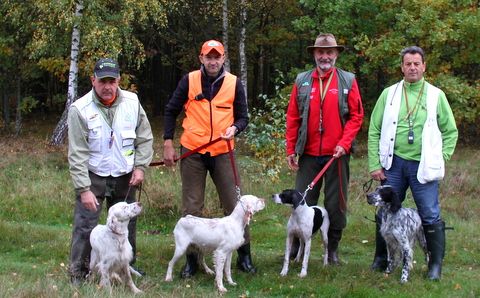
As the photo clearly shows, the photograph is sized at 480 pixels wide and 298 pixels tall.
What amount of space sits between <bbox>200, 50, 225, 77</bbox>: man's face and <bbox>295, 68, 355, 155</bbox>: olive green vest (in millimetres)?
869

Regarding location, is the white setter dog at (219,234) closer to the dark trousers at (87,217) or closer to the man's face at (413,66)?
the dark trousers at (87,217)

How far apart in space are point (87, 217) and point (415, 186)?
9.83 ft

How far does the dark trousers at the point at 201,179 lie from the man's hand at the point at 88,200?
3.88 ft

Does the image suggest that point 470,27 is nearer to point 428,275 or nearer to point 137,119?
point 428,275

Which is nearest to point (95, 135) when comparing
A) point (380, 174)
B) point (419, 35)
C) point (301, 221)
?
point (301, 221)

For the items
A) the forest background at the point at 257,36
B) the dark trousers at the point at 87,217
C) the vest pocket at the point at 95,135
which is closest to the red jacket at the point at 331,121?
the dark trousers at the point at 87,217

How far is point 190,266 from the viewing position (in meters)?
6.38

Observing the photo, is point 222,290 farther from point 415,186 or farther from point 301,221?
point 415,186

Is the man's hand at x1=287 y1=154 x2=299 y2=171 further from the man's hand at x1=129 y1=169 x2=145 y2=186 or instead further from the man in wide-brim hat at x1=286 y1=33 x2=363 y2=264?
the man's hand at x1=129 y1=169 x2=145 y2=186

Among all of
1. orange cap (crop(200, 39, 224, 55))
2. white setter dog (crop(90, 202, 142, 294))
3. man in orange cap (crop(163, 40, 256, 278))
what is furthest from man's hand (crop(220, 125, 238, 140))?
white setter dog (crop(90, 202, 142, 294))

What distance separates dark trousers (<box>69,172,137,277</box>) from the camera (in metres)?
5.57

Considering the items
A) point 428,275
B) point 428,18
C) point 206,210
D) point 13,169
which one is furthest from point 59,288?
point 428,18

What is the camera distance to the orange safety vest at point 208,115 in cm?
620

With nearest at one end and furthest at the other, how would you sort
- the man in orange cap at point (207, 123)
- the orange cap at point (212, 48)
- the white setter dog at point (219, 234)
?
the white setter dog at point (219, 234) → the orange cap at point (212, 48) → the man in orange cap at point (207, 123)
